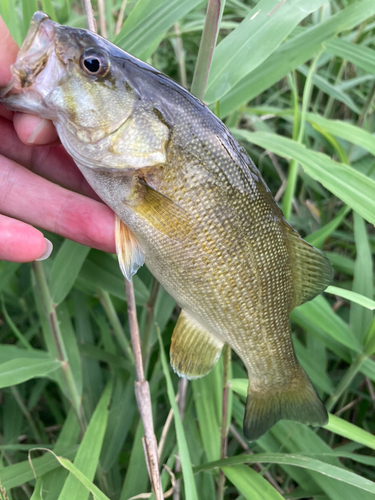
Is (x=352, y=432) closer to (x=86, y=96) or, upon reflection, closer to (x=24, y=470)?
(x=24, y=470)

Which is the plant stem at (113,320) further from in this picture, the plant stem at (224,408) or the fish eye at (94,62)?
the fish eye at (94,62)

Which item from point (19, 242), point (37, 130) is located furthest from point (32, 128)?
point (19, 242)

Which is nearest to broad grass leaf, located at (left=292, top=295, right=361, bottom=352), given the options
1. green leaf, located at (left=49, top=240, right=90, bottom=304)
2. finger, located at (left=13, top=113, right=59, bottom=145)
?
green leaf, located at (left=49, top=240, right=90, bottom=304)

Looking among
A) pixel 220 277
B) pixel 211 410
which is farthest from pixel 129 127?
pixel 211 410

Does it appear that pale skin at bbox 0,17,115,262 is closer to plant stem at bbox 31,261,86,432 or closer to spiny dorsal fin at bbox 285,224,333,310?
plant stem at bbox 31,261,86,432

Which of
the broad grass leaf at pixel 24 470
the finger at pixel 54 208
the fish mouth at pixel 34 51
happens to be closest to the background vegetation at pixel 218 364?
the broad grass leaf at pixel 24 470

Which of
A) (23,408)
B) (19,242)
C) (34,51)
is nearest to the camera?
(34,51)
